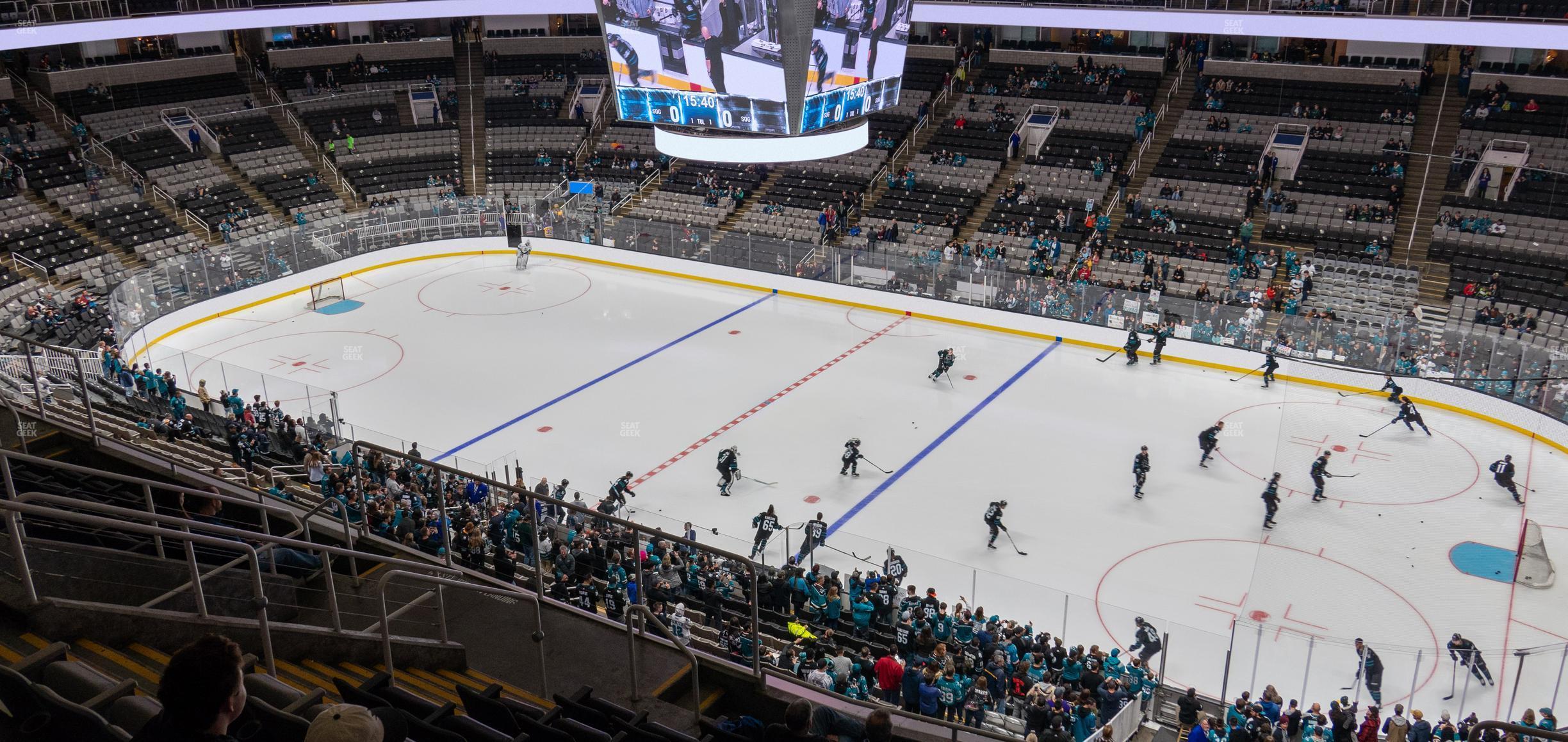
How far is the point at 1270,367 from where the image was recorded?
23.4 meters

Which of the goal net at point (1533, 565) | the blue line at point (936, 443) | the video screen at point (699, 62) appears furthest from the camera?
the video screen at point (699, 62)

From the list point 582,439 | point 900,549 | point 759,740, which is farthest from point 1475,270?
Result: point 759,740

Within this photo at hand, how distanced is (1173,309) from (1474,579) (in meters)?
10.4

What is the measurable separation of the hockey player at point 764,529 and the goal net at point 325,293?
1792 cm

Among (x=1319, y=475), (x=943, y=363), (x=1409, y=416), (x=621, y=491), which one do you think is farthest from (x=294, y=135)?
(x=1409, y=416)

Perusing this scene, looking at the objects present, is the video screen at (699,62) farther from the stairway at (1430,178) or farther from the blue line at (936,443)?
the stairway at (1430,178)

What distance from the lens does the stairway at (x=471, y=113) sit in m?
38.1

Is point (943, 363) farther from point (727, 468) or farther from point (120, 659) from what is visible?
point (120, 659)

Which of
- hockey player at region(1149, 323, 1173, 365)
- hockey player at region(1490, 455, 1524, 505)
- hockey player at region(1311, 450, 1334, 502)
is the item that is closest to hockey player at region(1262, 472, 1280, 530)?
hockey player at region(1311, 450, 1334, 502)

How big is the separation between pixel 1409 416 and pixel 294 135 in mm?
34274

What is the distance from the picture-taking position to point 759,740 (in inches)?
227

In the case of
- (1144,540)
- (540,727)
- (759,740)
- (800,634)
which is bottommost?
(1144,540)

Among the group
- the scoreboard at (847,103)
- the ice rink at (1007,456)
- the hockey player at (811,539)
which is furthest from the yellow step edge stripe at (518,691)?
the scoreboard at (847,103)

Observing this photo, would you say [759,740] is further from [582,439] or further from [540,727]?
[582,439]
